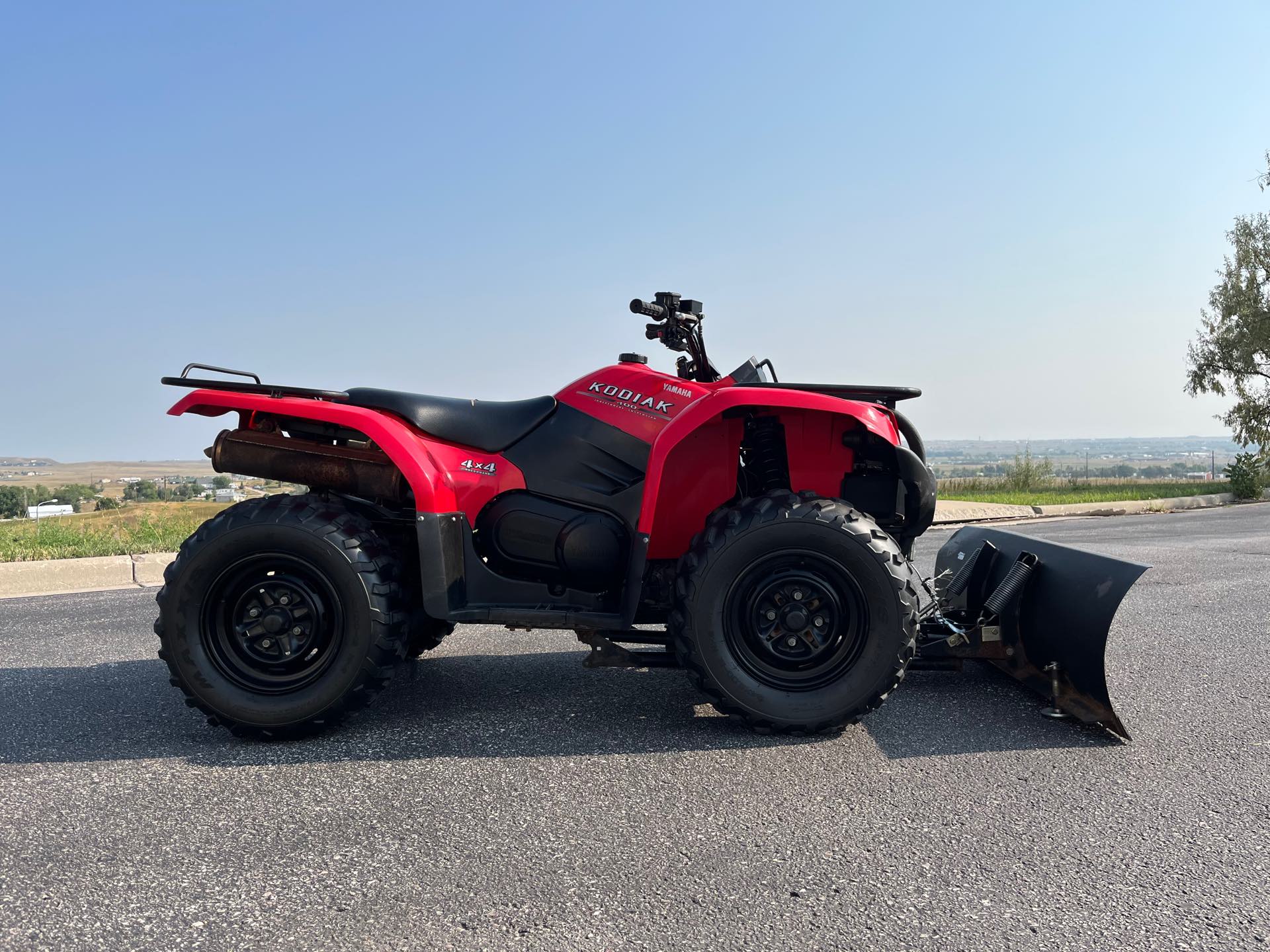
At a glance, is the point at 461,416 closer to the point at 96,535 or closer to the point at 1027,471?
the point at 96,535

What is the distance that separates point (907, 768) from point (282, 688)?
2.52 m

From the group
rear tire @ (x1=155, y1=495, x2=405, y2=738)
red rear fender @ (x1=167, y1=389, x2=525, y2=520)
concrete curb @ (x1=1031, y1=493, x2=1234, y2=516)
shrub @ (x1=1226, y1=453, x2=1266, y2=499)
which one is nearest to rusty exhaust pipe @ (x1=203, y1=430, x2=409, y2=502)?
red rear fender @ (x1=167, y1=389, x2=525, y2=520)

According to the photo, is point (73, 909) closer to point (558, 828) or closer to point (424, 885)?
point (424, 885)

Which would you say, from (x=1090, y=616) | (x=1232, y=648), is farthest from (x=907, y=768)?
(x=1232, y=648)

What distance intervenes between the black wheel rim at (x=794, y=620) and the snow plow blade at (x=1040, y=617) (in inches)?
24.8

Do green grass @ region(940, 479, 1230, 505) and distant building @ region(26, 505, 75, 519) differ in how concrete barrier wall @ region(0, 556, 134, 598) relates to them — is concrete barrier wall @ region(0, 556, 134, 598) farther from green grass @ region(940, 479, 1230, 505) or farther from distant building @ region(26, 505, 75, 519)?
green grass @ region(940, 479, 1230, 505)

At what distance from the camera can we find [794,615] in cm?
375

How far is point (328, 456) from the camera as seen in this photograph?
420cm

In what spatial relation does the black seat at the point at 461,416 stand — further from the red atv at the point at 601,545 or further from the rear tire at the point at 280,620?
the rear tire at the point at 280,620

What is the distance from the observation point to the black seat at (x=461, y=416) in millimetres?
4137

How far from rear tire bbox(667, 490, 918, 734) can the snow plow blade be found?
0.61 metres

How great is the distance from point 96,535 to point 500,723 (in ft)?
29.3

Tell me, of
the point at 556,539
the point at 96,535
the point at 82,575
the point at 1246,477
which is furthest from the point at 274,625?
the point at 1246,477

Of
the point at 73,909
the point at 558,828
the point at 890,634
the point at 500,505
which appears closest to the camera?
the point at 73,909
